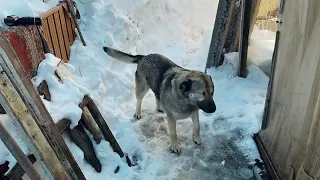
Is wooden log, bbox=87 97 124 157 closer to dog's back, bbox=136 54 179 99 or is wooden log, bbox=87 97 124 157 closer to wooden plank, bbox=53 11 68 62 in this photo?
dog's back, bbox=136 54 179 99

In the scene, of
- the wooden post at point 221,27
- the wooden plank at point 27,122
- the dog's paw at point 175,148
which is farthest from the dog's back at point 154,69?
the wooden plank at point 27,122

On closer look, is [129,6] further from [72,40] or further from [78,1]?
[72,40]

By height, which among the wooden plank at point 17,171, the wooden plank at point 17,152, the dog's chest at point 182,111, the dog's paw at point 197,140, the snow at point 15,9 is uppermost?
the snow at point 15,9

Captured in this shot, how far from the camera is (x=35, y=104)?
7.63ft

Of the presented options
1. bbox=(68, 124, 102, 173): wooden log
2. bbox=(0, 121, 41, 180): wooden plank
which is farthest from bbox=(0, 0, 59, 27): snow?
bbox=(0, 121, 41, 180): wooden plank

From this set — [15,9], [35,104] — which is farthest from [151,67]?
[35,104]

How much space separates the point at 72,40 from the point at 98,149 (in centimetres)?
222

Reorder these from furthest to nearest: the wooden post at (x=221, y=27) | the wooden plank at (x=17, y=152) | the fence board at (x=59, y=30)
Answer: the wooden post at (x=221, y=27), the fence board at (x=59, y=30), the wooden plank at (x=17, y=152)

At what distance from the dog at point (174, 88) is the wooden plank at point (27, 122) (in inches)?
66.4

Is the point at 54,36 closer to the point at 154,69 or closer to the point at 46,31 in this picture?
the point at 46,31

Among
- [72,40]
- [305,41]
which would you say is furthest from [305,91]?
[72,40]

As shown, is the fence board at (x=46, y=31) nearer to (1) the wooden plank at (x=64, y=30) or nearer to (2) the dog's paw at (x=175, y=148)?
(1) the wooden plank at (x=64, y=30)

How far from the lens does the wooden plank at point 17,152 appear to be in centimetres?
210

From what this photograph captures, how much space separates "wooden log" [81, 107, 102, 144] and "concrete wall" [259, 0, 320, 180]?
1826 mm
